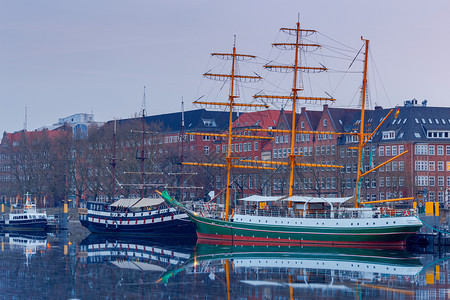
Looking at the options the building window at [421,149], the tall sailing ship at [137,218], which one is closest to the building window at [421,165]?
the building window at [421,149]

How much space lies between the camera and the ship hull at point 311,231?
70188mm

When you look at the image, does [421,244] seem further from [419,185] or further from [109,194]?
[109,194]

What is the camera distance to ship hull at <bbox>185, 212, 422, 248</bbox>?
7019cm

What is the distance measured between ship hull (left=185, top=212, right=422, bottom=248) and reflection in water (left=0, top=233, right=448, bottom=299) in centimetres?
237

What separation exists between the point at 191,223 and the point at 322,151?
136 feet

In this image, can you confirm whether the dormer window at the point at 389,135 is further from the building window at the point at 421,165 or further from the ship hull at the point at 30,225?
the ship hull at the point at 30,225

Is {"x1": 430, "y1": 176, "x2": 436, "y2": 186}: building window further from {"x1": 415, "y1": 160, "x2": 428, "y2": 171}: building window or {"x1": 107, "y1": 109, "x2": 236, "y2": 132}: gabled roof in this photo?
{"x1": 107, "y1": 109, "x2": 236, "y2": 132}: gabled roof

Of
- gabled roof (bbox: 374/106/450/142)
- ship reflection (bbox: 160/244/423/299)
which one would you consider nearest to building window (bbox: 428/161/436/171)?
Answer: gabled roof (bbox: 374/106/450/142)

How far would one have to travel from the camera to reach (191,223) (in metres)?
88.8

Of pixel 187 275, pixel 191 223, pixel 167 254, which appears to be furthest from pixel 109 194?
pixel 187 275

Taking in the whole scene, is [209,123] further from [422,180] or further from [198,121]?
[422,180]

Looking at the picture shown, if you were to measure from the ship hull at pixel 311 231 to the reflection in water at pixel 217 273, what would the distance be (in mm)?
2369

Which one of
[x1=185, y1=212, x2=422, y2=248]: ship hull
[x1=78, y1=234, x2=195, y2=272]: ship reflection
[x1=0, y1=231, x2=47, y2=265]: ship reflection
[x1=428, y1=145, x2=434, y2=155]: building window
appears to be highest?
[x1=428, y1=145, x2=434, y2=155]: building window

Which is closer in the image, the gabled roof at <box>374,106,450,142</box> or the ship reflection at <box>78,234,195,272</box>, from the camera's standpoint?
the ship reflection at <box>78,234,195,272</box>
